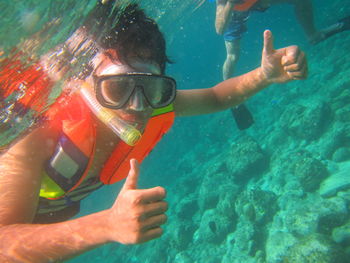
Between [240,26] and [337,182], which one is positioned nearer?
[337,182]

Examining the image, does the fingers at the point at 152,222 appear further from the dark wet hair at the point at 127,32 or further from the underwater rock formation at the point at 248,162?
the underwater rock formation at the point at 248,162

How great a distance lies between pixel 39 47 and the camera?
3.24m

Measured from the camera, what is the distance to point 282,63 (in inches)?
111

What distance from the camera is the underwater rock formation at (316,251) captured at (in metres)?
4.10

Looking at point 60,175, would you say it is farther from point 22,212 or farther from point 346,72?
point 346,72

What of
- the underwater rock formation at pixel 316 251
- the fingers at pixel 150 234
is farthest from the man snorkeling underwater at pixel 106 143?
the underwater rock formation at pixel 316 251

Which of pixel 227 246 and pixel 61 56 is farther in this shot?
pixel 227 246

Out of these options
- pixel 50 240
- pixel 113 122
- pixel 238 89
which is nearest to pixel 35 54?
pixel 113 122

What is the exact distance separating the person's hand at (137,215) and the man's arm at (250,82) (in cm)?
226

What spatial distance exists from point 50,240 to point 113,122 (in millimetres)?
1305

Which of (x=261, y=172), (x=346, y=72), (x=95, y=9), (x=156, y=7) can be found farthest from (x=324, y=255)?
(x=346, y=72)

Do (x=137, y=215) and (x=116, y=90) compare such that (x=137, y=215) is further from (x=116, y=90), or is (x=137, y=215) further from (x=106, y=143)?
(x=106, y=143)

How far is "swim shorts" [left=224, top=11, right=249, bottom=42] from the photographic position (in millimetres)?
7973

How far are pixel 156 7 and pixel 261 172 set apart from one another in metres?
7.26
